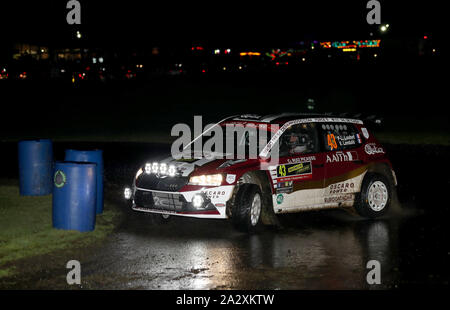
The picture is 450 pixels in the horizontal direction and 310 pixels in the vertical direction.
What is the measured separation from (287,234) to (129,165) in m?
8.60

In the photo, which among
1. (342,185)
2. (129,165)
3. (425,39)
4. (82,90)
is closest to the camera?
(342,185)

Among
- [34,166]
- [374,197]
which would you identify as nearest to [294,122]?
[374,197]

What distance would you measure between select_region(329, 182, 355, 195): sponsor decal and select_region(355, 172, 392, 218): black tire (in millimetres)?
204

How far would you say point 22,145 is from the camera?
1267 centimetres

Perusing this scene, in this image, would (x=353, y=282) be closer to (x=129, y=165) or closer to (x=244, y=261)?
(x=244, y=261)

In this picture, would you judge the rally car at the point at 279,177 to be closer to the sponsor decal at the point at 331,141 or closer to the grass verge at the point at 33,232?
the sponsor decal at the point at 331,141

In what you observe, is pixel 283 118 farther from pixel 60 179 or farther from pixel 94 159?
pixel 60 179

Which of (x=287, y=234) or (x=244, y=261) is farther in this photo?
(x=287, y=234)

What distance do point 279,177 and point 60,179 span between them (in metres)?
3.08

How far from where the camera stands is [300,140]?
1052 cm

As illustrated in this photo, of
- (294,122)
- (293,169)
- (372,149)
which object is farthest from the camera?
(372,149)

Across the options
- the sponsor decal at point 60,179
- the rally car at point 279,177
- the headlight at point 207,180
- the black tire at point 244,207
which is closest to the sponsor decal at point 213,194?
the rally car at point 279,177

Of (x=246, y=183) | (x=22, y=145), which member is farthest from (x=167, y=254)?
(x=22, y=145)

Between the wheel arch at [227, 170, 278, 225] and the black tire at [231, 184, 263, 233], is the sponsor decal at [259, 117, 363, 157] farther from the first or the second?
the black tire at [231, 184, 263, 233]
